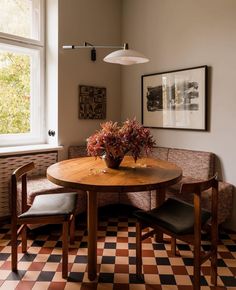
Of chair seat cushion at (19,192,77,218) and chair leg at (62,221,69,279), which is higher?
chair seat cushion at (19,192,77,218)

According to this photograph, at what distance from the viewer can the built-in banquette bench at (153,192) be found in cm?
282

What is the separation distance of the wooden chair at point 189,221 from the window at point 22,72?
211 centimetres

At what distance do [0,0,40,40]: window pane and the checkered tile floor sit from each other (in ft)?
7.73

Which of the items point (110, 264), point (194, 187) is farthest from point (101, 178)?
point (110, 264)

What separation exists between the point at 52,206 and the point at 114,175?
60 cm

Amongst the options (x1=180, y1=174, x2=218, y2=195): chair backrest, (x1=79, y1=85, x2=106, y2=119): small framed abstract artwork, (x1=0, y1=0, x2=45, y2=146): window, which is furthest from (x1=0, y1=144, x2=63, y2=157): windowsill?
(x1=180, y1=174, x2=218, y2=195): chair backrest

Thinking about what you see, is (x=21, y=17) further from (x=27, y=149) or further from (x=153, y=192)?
(x=153, y=192)

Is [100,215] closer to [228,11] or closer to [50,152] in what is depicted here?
[50,152]

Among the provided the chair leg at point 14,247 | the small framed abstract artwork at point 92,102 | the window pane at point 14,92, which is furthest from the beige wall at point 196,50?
the chair leg at point 14,247

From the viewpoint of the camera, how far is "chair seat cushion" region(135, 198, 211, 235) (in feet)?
6.21

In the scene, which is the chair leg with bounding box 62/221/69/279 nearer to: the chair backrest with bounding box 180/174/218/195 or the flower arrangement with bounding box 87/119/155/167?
the flower arrangement with bounding box 87/119/155/167

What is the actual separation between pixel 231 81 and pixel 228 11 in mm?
731

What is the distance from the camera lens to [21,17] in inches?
136

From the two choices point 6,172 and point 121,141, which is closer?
point 121,141
